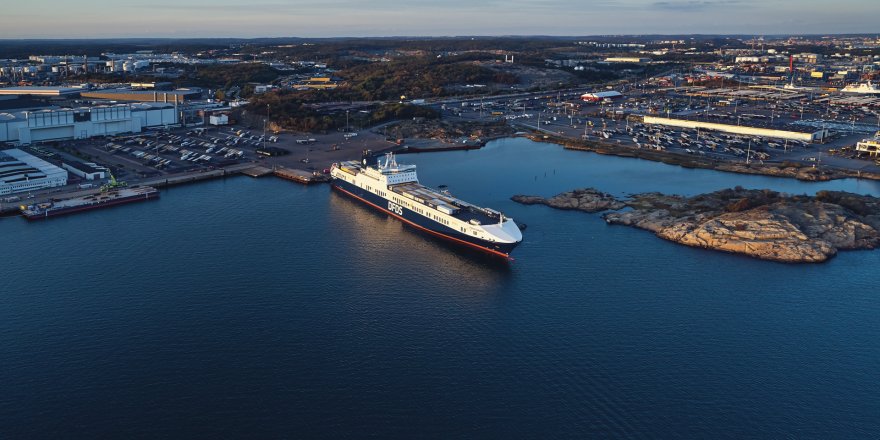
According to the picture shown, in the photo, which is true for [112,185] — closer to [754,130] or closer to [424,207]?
[424,207]

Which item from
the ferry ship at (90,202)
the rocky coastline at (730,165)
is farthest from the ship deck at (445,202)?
the rocky coastline at (730,165)

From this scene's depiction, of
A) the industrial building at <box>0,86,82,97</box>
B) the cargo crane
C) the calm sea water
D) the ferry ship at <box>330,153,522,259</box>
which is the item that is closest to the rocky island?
the calm sea water

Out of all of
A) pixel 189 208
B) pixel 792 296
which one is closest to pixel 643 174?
pixel 792 296

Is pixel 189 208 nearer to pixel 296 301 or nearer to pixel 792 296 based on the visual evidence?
pixel 296 301

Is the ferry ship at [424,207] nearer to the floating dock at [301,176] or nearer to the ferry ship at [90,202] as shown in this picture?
the floating dock at [301,176]

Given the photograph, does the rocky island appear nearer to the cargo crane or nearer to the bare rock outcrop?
the bare rock outcrop

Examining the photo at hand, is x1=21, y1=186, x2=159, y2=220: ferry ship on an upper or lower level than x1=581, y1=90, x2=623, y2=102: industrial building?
lower
